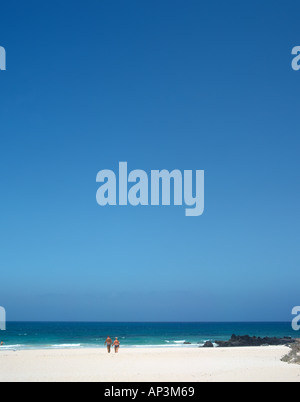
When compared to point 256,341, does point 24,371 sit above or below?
above

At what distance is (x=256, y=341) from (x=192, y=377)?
1210 inches

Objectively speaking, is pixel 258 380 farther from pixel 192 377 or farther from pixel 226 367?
pixel 226 367

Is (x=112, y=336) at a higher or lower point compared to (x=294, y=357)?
lower

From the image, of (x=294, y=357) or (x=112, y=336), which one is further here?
(x=112, y=336)

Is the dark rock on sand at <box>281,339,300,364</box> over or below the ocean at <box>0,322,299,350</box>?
over

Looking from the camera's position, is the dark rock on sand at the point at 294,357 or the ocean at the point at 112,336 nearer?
the dark rock on sand at the point at 294,357

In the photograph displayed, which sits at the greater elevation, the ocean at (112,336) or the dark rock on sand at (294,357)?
the dark rock on sand at (294,357)

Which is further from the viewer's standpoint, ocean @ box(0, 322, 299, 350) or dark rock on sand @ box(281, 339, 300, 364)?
ocean @ box(0, 322, 299, 350)
